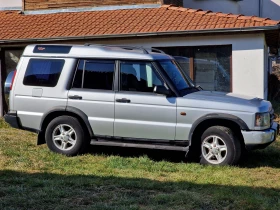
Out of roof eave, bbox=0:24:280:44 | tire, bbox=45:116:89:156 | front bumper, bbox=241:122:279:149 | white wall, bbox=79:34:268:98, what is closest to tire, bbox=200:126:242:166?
front bumper, bbox=241:122:279:149

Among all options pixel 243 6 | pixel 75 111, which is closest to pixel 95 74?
pixel 75 111

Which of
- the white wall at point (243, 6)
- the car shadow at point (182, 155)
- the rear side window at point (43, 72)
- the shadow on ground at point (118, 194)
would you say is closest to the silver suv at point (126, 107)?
the rear side window at point (43, 72)

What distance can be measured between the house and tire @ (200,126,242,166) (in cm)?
481

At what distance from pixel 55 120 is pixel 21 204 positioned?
314cm

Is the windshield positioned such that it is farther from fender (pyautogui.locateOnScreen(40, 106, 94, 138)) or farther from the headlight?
fender (pyautogui.locateOnScreen(40, 106, 94, 138))

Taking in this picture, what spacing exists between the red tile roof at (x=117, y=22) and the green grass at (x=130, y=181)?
14.1 ft

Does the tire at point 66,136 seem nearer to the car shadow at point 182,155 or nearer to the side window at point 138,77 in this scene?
the car shadow at point 182,155

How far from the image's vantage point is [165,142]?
824cm

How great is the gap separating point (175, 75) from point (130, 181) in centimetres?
247

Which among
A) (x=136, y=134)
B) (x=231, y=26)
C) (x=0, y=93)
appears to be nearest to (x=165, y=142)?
(x=136, y=134)

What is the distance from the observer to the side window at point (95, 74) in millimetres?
8641

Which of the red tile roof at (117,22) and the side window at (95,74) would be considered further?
the red tile roof at (117,22)

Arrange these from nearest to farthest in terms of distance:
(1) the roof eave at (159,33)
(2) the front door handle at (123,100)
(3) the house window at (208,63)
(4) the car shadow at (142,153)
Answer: (2) the front door handle at (123,100) → (4) the car shadow at (142,153) → (1) the roof eave at (159,33) → (3) the house window at (208,63)

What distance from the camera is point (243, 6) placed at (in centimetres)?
2105
